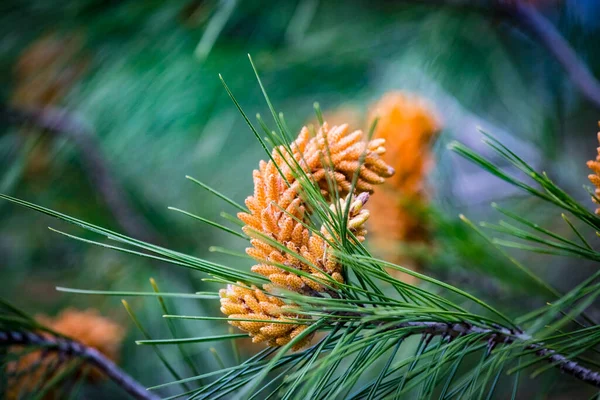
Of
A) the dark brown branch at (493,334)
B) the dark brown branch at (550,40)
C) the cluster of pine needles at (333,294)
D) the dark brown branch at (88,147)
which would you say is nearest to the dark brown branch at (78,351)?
the cluster of pine needles at (333,294)

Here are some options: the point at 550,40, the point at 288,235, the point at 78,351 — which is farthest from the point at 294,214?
the point at 550,40

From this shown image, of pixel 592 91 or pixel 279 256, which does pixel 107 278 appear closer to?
pixel 279 256

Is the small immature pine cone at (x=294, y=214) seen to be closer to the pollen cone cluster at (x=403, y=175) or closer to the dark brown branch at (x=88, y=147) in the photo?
the pollen cone cluster at (x=403, y=175)

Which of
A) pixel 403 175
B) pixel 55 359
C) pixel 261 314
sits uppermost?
pixel 403 175

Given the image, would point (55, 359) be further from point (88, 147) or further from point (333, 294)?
point (88, 147)

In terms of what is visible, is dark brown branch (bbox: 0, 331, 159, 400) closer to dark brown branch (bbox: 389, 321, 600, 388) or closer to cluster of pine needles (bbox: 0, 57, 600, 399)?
cluster of pine needles (bbox: 0, 57, 600, 399)

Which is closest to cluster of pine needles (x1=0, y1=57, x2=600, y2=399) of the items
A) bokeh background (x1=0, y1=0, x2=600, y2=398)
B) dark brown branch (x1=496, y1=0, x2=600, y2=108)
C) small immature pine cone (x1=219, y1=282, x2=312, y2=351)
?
small immature pine cone (x1=219, y1=282, x2=312, y2=351)
